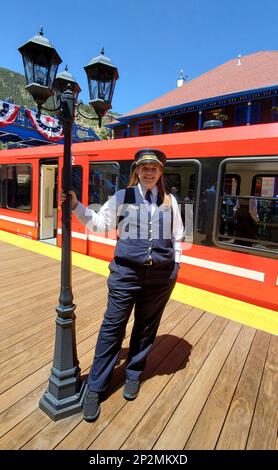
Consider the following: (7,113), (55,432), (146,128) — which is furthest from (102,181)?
(146,128)

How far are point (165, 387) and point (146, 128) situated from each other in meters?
15.1

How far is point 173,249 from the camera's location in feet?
6.85

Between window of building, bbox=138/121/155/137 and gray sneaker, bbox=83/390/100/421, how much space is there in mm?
A: 14843

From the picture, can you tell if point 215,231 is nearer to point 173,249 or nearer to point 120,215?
point 173,249

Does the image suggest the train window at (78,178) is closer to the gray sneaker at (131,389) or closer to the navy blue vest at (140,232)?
the navy blue vest at (140,232)

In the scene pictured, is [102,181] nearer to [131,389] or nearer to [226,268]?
[226,268]

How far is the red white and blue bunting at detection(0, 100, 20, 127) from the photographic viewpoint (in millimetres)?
10445

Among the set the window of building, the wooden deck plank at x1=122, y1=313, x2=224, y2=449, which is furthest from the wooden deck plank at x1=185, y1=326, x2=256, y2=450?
the window of building

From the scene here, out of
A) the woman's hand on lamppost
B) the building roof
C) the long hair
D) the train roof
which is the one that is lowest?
the woman's hand on lamppost

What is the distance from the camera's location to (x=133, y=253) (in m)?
1.86

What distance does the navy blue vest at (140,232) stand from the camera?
6.13ft

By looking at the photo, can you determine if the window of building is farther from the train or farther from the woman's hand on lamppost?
the woman's hand on lamppost

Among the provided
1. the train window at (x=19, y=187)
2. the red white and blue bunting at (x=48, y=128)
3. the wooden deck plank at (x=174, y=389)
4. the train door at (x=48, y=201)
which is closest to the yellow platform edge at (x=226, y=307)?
the wooden deck plank at (x=174, y=389)

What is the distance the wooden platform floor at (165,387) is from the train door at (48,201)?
12.5 feet
